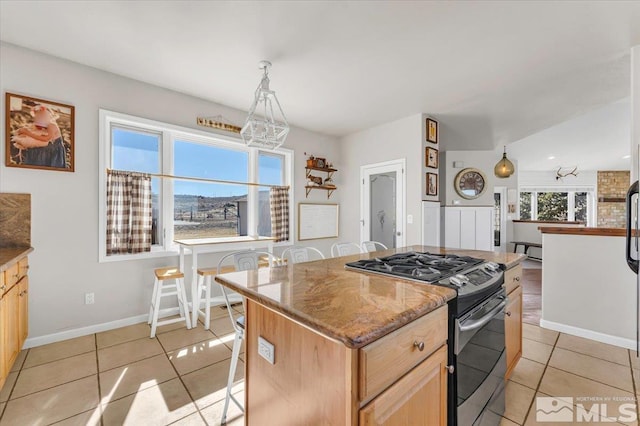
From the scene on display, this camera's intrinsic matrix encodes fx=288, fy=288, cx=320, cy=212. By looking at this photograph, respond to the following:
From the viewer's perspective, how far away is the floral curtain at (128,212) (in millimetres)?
2951

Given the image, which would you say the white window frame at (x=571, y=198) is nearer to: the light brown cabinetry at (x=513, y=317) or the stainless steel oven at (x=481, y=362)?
the light brown cabinetry at (x=513, y=317)

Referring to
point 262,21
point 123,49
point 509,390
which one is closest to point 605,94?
point 509,390

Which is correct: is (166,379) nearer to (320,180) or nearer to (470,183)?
(320,180)

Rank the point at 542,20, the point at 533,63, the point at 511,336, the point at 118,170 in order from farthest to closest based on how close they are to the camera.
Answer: the point at 118,170, the point at 533,63, the point at 542,20, the point at 511,336

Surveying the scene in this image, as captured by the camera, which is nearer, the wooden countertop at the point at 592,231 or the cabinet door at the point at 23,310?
the cabinet door at the point at 23,310

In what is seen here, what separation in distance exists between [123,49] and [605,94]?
5552 mm

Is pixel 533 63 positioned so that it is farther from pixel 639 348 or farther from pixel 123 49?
pixel 123 49

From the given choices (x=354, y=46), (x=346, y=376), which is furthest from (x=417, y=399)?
(x=354, y=46)

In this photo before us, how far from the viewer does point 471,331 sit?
128cm

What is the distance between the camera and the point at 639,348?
2037 mm

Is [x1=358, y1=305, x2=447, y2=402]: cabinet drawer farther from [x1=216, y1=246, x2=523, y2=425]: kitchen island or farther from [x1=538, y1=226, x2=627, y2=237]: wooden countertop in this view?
[x1=538, y1=226, x2=627, y2=237]: wooden countertop

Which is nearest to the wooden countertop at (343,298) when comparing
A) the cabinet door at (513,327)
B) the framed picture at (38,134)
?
the cabinet door at (513,327)

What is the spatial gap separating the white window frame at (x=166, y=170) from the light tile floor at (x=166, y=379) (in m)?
0.90

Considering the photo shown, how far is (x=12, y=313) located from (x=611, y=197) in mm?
13648
